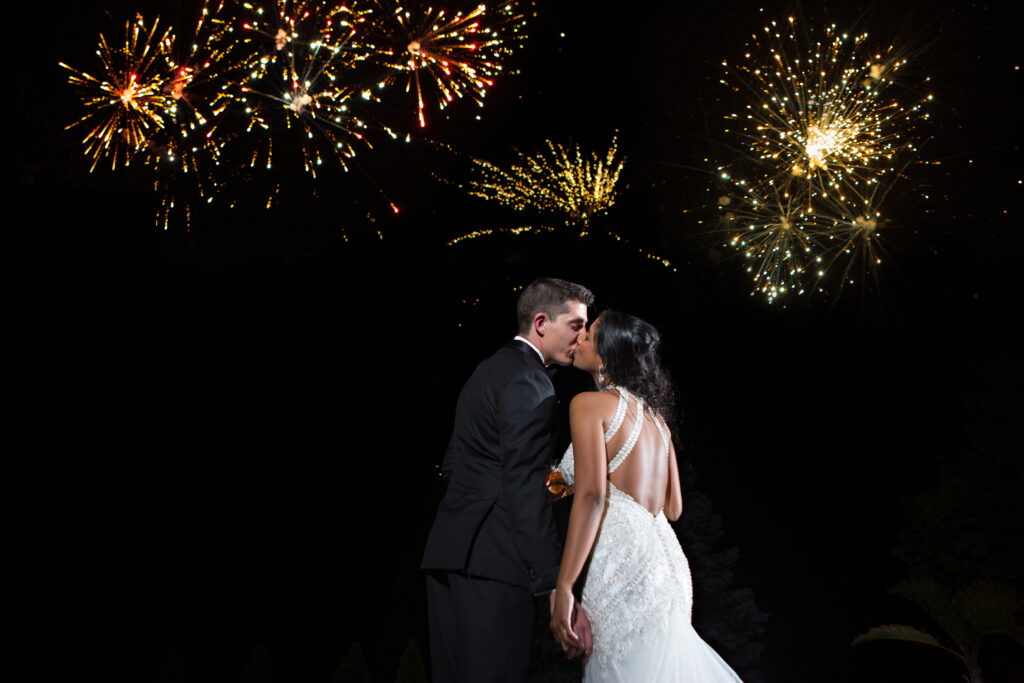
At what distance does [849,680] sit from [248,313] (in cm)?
630

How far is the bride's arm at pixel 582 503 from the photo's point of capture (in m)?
2.77

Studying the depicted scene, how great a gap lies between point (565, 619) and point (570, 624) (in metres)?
0.03

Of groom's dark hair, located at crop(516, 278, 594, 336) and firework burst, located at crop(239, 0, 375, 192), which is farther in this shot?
firework burst, located at crop(239, 0, 375, 192)

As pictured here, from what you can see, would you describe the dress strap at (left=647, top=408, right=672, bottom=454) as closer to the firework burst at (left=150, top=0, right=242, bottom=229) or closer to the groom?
the groom

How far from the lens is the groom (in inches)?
108

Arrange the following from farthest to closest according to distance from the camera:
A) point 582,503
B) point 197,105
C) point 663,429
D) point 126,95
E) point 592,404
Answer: point 197,105, point 126,95, point 663,429, point 592,404, point 582,503

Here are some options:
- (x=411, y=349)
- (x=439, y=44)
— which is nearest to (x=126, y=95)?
(x=439, y=44)

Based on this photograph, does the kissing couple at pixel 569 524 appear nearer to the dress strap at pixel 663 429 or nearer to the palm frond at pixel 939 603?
the dress strap at pixel 663 429

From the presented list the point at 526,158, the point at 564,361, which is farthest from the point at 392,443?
the point at 564,361

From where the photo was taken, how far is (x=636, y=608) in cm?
294

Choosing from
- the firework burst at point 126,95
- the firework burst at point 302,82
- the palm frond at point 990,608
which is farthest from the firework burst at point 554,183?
the palm frond at point 990,608

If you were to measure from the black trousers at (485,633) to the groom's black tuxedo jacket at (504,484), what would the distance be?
0.07m

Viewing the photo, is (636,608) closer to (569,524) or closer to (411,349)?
(569,524)

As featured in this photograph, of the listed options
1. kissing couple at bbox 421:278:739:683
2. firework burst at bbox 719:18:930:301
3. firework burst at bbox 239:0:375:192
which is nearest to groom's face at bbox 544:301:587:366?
kissing couple at bbox 421:278:739:683
